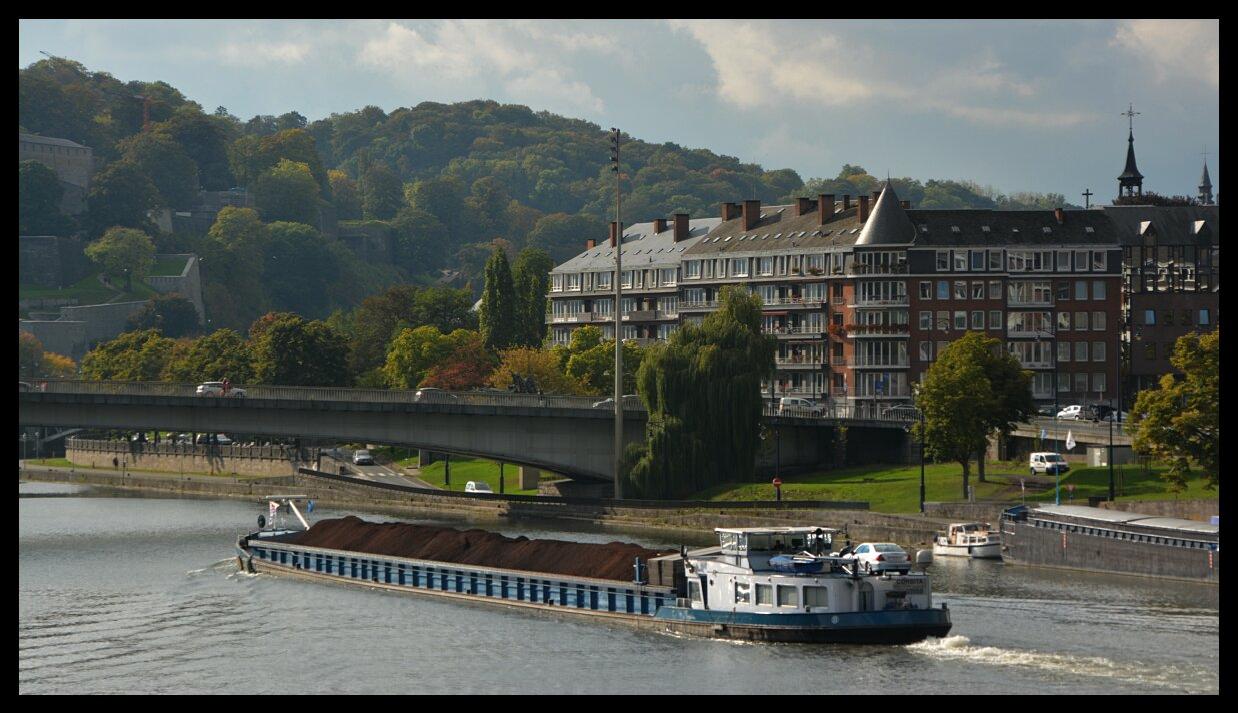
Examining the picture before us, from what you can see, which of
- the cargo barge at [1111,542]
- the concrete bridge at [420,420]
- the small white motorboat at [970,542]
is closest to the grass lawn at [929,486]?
the concrete bridge at [420,420]

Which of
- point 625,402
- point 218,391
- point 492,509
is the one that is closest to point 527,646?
point 492,509

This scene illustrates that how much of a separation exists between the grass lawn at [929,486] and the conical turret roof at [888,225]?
88.5 feet

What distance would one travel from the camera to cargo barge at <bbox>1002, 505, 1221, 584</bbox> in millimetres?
81500

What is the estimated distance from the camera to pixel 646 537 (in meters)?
107

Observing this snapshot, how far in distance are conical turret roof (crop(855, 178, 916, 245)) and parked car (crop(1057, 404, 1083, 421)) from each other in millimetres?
22508

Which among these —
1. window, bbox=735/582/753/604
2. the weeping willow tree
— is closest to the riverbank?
the weeping willow tree

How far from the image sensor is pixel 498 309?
7510 inches

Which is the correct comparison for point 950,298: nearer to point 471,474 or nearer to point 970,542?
point 471,474

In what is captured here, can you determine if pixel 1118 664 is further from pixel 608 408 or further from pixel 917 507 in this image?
pixel 608 408

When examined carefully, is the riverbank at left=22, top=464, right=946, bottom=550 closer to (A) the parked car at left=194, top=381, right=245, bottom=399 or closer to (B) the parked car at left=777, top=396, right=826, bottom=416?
(A) the parked car at left=194, top=381, right=245, bottom=399

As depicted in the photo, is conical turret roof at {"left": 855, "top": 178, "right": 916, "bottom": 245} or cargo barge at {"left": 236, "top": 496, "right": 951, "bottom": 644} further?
conical turret roof at {"left": 855, "top": 178, "right": 916, "bottom": 245}

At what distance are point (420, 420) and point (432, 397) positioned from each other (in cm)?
179

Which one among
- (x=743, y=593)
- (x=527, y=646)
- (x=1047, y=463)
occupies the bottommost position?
(x=527, y=646)
